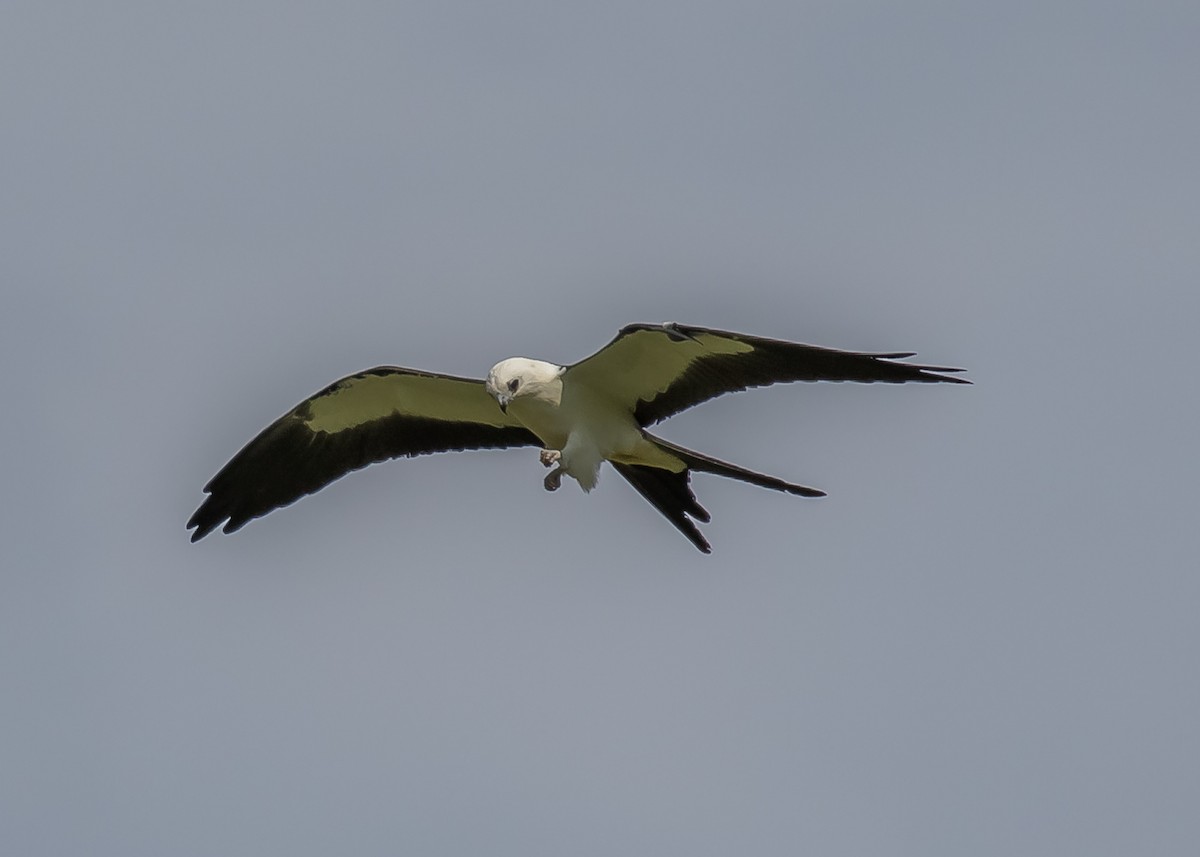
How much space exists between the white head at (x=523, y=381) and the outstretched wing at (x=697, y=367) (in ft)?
0.39

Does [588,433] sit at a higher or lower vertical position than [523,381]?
lower

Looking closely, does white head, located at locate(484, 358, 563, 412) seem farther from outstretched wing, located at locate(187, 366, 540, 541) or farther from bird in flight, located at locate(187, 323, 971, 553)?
outstretched wing, located at locate(187, 366, 540, 541)

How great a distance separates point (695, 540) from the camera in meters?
11.1

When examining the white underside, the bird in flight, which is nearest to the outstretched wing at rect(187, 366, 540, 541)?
the bird in flight

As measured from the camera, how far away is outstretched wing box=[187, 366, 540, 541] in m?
11.9

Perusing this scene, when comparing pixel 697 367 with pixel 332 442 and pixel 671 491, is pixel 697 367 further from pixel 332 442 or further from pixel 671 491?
pixel 332 442

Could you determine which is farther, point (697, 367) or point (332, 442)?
point (332, 442)

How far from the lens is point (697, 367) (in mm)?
10781

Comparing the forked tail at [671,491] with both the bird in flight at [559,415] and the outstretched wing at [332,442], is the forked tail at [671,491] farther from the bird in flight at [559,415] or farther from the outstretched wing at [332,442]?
the outstretched wing at [332,442]

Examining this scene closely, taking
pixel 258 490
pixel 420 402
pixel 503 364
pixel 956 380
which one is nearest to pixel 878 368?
pixel 956 380

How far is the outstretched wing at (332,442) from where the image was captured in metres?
11.9

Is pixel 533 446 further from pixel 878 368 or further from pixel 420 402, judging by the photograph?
pixel 878 368

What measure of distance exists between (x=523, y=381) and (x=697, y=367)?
99 cm

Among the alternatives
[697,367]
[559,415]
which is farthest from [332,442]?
[697,367]
